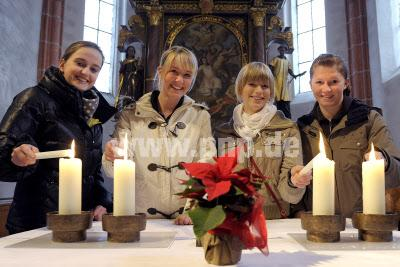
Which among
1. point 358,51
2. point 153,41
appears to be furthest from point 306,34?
point 153,41

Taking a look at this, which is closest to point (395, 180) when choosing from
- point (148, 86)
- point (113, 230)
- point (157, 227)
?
point (157, 227)

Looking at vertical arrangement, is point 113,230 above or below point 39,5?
below

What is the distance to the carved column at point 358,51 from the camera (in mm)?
7207

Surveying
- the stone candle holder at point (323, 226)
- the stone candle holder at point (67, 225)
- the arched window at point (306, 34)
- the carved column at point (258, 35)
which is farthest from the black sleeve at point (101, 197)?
the arched window at point (306, 34)

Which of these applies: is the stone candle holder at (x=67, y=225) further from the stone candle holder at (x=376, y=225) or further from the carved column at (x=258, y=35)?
the carved column at (x=258, y=35)

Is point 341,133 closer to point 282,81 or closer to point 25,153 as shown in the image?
point 25,153

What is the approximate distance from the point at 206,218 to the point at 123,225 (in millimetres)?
331

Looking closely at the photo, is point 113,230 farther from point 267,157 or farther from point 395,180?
point 395,180

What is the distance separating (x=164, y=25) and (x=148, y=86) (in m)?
1.14

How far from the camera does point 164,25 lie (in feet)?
23.6

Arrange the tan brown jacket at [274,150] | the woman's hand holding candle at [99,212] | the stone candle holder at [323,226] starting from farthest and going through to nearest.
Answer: the tan brown jacket at [274,150], the woman's hand holding candle at [99,212], the stone candle holder at [323,226]

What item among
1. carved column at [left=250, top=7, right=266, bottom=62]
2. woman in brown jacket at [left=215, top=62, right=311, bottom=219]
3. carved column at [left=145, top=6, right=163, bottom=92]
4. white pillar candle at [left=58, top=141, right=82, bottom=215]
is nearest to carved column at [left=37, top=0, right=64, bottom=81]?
carved column at [left=145, top=6, right=163, bottom=92]

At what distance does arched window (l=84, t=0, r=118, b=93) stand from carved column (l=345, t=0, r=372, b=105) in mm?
4789

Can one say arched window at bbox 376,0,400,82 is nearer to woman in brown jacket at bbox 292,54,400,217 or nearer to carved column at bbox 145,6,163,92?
carved column at bbox 145,6,163,92
